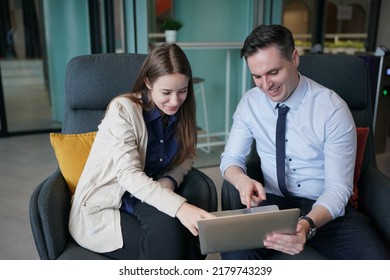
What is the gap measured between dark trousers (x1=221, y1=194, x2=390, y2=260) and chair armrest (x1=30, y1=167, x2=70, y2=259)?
20.4 inches

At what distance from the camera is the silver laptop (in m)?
1.00

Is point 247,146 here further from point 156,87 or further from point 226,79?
point 226,79

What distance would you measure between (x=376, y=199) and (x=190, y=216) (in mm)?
663

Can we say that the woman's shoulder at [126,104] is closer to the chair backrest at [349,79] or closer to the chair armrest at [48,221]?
the chair armrest at [48,221]

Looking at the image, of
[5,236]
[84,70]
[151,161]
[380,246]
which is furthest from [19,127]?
[380,246]

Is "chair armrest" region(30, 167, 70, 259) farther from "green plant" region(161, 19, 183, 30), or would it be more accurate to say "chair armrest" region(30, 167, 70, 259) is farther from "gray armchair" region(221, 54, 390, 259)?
"green plant" region(161, 19, 183, 30)

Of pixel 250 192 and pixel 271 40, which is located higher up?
pixel 271 40

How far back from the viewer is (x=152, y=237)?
3.93ft

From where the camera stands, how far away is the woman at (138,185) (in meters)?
1.20

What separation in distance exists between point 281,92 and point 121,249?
715mm

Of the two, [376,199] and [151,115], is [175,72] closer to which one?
[151,115]

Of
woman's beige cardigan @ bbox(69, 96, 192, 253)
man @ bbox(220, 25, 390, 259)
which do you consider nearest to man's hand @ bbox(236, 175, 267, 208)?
man @ bbox(220, 25, 390, 259)

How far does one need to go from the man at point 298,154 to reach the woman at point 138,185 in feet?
0.69

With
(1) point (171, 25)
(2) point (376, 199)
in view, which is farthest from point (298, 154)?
(1) point (171, 25)
